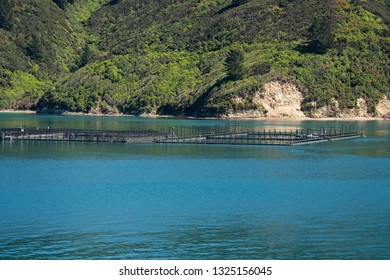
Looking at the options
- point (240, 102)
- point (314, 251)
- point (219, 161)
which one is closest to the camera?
point (314, 251)

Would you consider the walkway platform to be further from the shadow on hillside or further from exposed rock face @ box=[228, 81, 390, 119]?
the shadow on hillside

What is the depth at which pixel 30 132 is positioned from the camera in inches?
5084

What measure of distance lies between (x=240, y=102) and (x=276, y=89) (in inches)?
322

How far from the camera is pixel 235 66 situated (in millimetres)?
193250

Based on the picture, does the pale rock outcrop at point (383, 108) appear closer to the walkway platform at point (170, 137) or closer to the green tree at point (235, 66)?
the green tree at point (235, 66)

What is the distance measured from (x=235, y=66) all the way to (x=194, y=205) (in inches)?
5194

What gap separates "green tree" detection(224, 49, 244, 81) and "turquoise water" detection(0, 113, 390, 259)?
292 ft

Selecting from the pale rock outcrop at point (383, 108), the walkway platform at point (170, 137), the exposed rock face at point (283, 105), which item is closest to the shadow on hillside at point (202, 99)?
the exposed rock face at point (283, 105)

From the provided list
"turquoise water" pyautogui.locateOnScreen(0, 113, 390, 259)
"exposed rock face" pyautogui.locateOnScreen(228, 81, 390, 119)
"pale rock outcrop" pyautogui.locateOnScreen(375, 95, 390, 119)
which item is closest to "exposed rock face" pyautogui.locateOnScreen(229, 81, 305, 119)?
"exposed rock face" pyautogui.locateOnScreen(228, 81, 390, 119)

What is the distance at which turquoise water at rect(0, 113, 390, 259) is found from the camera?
160ft

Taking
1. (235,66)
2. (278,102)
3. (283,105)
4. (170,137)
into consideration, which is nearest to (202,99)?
(235,66)

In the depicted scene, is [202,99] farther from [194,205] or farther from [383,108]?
[194,205]

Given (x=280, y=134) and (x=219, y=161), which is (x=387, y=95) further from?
(x=219, y=161)
